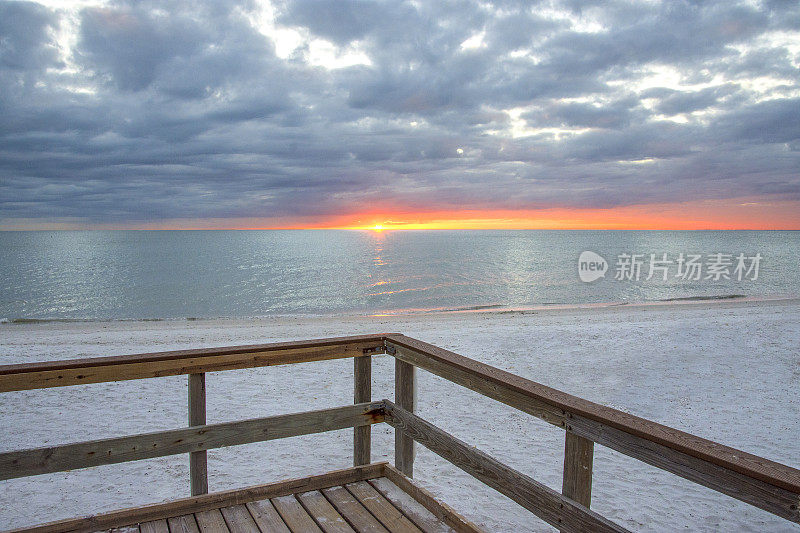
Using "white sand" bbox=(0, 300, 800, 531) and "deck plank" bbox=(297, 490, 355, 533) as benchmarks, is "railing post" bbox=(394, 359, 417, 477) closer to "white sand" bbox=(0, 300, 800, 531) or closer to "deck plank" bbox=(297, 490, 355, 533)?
"deck plank" bbox=(297, 490, 355, 533)

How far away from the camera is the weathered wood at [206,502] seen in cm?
269

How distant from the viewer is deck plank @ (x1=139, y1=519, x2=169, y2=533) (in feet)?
Result: 9.13

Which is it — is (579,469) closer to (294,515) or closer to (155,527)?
(294,515)

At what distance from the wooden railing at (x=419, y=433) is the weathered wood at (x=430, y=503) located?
10cm

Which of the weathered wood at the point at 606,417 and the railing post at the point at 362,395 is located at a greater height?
the weathered wood at the point at 606,417

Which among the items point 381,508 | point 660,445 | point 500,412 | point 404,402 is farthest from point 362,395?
point 500,412

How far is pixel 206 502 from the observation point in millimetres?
3016

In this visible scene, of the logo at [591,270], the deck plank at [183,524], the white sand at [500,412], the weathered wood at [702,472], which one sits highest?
the weathered wood at [702,472]

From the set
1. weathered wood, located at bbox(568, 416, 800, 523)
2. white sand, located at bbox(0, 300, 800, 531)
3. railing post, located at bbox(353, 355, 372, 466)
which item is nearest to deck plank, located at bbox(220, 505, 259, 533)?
railing post, located at bbox(353, 355, 372, 466)

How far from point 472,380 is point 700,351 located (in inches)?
456

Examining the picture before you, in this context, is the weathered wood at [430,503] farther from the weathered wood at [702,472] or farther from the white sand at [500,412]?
the white sand at [500,412]

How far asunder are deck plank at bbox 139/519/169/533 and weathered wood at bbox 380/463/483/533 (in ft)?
4.12

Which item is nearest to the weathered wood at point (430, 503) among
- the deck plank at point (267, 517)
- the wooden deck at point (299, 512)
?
the wooden deck at point (299, 512)

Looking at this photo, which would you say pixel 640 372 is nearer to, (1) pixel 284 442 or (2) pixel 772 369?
(2) pixel 772 369
